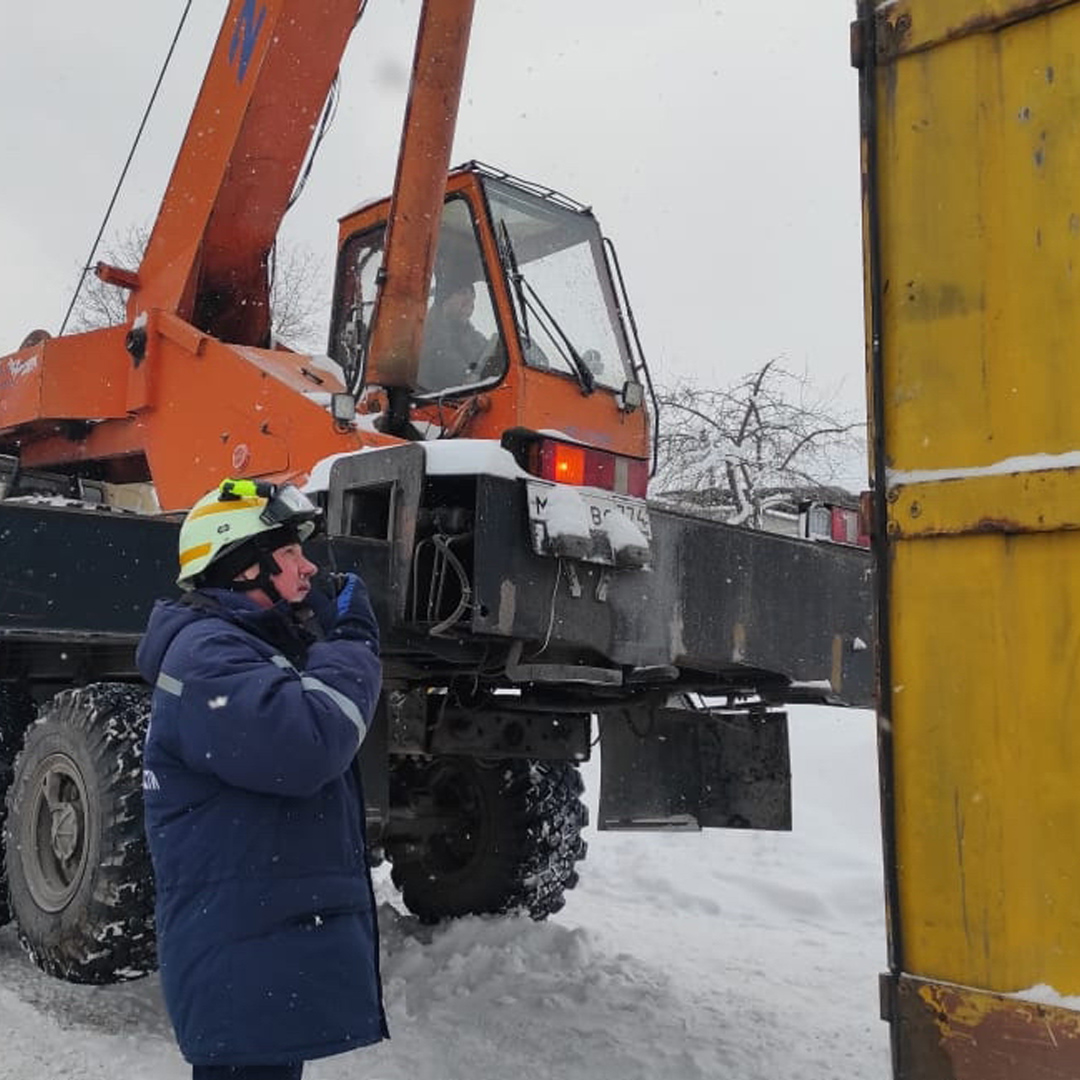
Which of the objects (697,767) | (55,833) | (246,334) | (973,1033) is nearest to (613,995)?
(697,767)

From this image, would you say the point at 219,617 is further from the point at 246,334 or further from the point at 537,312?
the point at 246,334

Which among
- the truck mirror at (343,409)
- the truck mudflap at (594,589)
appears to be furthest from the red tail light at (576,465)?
the truck mirror at (343,409)

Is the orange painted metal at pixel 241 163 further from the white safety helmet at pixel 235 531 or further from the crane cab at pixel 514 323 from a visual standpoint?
the white safety helmet at pixel 235 531

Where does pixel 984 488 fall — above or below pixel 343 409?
below

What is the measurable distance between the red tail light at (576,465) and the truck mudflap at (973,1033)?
2.10m

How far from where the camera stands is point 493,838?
18.7 feet

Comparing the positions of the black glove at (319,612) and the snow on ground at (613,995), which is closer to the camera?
the black glove at (319,612)

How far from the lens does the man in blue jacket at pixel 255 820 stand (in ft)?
7.25

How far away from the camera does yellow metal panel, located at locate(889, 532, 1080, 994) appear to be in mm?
1788

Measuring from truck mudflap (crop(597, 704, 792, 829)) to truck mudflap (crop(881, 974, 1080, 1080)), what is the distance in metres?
2.97

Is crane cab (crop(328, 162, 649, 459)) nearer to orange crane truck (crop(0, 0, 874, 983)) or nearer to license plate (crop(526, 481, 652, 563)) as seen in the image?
orange crane truck (crop(0, 0, 874, 983))

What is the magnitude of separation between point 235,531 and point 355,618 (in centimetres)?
30

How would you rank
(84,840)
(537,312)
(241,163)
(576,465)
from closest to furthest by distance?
(576,465), (84,840), (537,312), (241,163)

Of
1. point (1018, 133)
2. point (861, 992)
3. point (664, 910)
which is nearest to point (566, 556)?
Answer: point (1018, 133)
